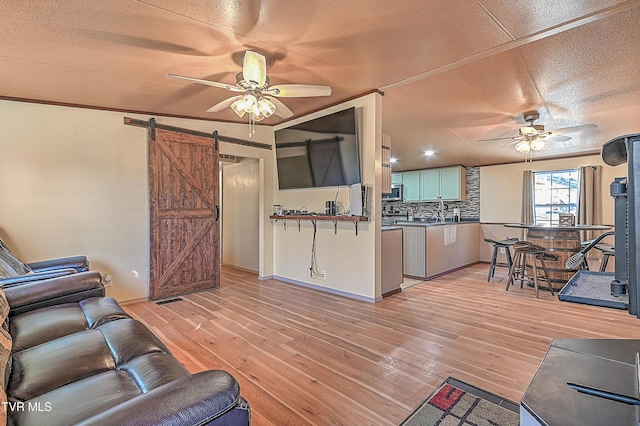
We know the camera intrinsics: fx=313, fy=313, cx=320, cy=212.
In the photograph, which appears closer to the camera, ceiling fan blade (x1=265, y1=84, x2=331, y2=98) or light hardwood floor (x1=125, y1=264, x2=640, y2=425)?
light hardwood floor (x1=125, y1=264, x2=640, y2=425)

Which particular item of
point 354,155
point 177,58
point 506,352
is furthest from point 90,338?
point 354,155

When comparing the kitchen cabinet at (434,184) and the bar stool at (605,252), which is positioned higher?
the kitchen cabinet at (434,184)

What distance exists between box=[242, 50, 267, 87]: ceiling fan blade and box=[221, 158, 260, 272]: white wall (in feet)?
9.50

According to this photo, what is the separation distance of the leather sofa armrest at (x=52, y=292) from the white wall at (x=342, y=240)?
266 cm

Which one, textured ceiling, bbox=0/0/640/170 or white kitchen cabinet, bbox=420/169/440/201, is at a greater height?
textured ceiling, bbox=0/0/640/170

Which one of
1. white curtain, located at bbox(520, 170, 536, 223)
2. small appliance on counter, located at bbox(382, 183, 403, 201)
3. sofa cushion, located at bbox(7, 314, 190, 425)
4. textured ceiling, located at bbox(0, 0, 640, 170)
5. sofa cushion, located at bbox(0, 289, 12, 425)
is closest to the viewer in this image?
sofa cushion, located at bbox(0, 289, 12, 425)

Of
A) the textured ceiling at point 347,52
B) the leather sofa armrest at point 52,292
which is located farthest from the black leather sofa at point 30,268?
the textured ceiling at point 347,52

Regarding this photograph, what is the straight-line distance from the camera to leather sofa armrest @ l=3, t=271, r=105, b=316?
1.87 metres

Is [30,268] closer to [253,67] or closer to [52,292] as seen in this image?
[52,292]

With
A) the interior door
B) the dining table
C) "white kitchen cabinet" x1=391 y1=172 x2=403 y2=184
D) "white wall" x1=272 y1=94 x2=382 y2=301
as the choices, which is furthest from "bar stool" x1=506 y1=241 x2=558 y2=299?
the interior door

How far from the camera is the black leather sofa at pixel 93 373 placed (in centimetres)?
78

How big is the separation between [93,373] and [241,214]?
188 inches

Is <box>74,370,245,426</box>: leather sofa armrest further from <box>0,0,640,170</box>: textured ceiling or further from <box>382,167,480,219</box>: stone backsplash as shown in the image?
<box>382,167,480,219</box>: stone backsplash

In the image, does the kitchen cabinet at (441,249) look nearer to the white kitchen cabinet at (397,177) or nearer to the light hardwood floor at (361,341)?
the light hardwood floor at (361,341)
